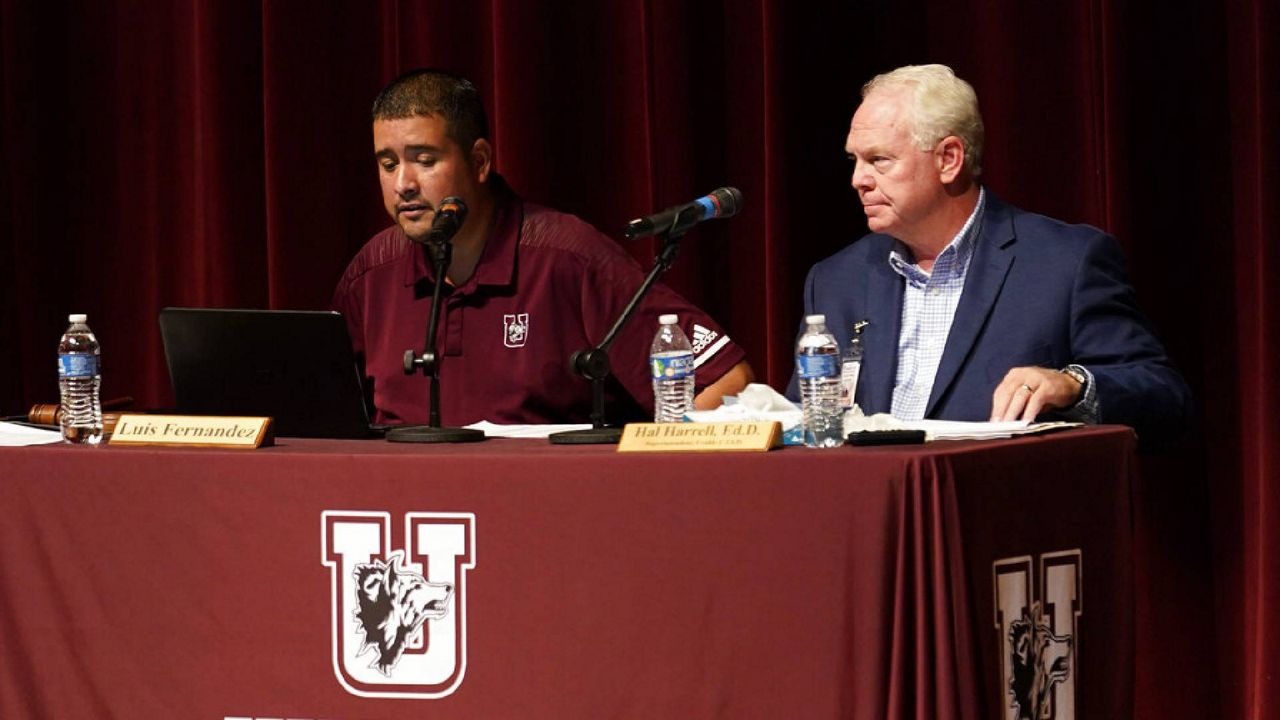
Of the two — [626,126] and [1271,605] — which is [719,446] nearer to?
[1271,605]

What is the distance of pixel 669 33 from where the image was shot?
3459mm

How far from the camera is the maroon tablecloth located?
1669 mm

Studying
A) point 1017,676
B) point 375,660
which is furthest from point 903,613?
point 375,660

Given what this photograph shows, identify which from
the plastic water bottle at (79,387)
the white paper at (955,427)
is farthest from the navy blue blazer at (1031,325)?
the plastic water bottle at (79,387)

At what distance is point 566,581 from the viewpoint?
5.79 ft

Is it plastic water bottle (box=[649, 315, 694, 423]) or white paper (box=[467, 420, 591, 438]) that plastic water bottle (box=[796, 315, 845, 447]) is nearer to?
plastic water bottle (box=[649, 315, 694, 423])

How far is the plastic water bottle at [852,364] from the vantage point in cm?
263

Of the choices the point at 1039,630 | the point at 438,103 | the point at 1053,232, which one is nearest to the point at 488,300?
the point at 438,103

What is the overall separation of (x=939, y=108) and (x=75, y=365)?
60.6 inches

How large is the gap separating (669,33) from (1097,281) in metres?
1.33

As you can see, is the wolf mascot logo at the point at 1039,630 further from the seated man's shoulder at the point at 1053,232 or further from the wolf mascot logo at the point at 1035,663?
the seated man's shoulder at the point at 1053,232

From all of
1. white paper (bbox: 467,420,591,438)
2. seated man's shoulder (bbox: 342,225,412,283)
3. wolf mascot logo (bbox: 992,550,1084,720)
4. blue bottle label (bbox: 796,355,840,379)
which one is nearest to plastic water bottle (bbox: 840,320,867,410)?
white paper (bbox: 467,420,591,438)

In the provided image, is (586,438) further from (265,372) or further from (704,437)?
(265,372)

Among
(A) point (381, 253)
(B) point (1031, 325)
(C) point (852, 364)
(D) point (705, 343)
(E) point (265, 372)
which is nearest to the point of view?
(E) point (265, 372)
